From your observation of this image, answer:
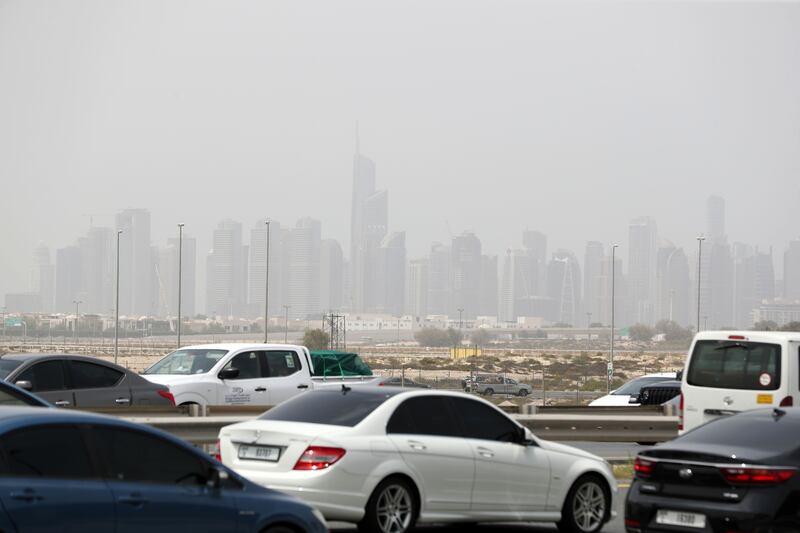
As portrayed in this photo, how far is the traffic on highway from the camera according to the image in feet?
26.3

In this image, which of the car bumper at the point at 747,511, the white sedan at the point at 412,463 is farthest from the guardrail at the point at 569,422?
the car bumper at the point at 747,511

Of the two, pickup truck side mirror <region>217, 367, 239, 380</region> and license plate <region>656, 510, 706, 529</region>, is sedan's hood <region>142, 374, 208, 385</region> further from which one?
license plate <region>656, 510, 706, 529</region>

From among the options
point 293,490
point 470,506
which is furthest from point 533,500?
point 293,490

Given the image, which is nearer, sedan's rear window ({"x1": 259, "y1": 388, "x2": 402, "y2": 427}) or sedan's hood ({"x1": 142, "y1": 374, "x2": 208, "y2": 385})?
sedan's rear window ({"x1": 259, "y1": 388, "x2": 402, "y2": 427})

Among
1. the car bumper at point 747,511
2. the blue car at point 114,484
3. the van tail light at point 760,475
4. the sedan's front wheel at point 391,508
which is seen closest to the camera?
the blue car at point 114,484

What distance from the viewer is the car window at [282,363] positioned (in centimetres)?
2325

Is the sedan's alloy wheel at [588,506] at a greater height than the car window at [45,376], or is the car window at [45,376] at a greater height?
the car window at [45,376]

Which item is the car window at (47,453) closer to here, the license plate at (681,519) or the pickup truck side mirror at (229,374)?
the license plate at (681,519)

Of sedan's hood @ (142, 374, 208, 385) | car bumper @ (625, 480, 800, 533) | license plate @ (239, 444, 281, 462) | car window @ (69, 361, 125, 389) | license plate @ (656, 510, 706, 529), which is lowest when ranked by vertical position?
license plate @ (656, 510, 706, 529)

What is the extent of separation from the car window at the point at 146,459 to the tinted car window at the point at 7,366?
10546 millimetres

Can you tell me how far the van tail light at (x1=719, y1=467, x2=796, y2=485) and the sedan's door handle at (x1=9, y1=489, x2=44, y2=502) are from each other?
5763 millimetres

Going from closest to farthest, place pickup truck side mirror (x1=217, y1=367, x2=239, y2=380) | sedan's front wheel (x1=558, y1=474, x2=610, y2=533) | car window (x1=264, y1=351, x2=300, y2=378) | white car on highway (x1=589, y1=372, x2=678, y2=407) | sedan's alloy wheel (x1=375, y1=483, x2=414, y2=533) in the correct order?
sedan's alloy wheel (x1=375, y1=483, x2=414, y2=533)
sedan's front wheel (x1=558, y1=474, x2=610, y2=533)
pickup truck side mirror (x1=217, y1=367, x2=239, y2=380)
car window (x1=264, y1=351, x2=300, y2=378)
white car on highway (x1=589, y1=372, x2=678, y2=407)

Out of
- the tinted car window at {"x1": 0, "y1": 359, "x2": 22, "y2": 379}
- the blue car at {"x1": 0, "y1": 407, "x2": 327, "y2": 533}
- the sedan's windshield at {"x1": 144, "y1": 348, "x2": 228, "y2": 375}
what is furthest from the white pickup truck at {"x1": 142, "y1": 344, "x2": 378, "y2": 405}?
the blue car at {"x1": 0, "y1": 407, "x2": 327, "y2": 533}

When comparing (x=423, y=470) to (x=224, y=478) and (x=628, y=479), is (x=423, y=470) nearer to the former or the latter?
(x=224, y=478)
